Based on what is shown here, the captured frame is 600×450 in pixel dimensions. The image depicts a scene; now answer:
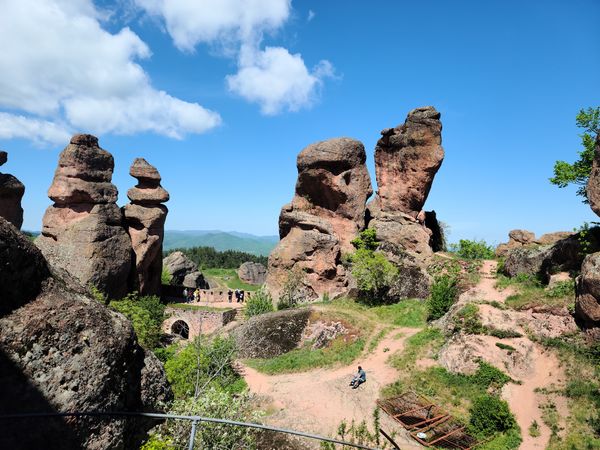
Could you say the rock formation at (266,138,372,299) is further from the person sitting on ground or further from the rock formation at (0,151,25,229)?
the rock formation at (0,151,25,229)

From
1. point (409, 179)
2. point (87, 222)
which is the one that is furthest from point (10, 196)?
point (409, 179)

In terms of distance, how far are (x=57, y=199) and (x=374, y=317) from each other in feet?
86.0

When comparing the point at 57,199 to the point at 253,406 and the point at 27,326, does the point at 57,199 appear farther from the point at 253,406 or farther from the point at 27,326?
the point at 27,326

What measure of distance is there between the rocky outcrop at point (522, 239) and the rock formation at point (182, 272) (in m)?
40.6

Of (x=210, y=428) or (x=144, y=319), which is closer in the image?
(x=210, y=428)

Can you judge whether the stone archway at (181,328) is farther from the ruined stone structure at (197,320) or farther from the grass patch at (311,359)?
the grass patch at (311,359)

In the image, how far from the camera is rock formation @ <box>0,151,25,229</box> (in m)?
29.4

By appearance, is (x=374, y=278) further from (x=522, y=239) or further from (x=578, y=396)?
(x=522, y=239)

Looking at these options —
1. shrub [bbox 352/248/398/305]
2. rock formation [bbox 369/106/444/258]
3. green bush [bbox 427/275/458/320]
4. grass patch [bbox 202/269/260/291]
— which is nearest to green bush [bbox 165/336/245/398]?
shrub [bbox 352/248/398/305]

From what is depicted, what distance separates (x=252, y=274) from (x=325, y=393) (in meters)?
52.5

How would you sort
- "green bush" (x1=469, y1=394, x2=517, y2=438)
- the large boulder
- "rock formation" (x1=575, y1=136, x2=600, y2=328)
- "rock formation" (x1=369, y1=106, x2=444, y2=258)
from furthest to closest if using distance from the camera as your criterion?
the large boulder → "rock formation" (x1=369, y1=106, x2=444, y2=258) → "rock formation" (x1=575, y1=136, x2=600, y2=328) → "green bush" (x1=469, y1=394, x2=517, y2=438)

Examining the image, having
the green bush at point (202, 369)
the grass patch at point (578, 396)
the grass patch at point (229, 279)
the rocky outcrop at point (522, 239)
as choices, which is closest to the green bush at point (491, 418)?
the grass patch at point (578, 396)

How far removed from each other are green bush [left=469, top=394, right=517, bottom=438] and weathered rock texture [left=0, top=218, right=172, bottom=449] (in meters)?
15.6

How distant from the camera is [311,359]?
83.5 feet
